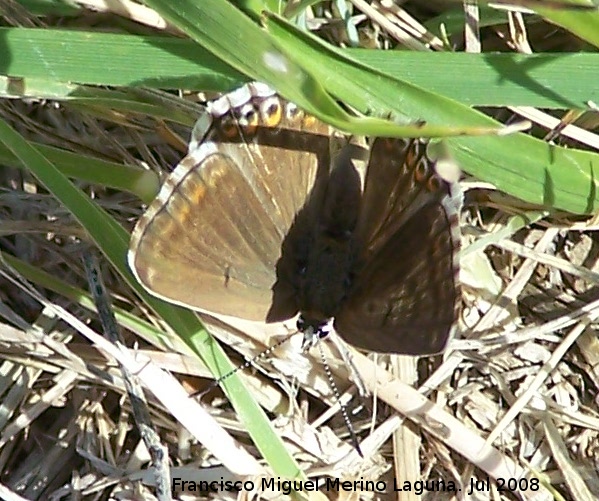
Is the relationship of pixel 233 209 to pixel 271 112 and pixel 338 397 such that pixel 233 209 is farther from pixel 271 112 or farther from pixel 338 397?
pixel 338 397

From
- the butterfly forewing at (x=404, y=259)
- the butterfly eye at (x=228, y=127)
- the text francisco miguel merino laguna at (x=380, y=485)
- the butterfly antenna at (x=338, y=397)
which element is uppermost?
the butterfly eye at (x=228, y=127)

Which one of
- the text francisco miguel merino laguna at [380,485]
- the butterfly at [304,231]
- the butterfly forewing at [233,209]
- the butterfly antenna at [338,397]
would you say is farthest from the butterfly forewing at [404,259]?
the text francisco miguel merino laguna at [380,485]

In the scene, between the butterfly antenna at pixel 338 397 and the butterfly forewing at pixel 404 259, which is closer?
the butterfly forewing at pixel 404 259

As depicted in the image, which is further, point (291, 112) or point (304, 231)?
point (304, 231)

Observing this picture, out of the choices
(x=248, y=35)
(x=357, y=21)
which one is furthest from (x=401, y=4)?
(x=248, y=35)

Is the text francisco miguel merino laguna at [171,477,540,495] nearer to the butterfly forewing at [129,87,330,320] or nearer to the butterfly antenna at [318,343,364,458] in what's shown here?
the butterfly antenna at [318,343,364,458]

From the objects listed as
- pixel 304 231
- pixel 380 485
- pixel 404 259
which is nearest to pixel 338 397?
pixel 380 485

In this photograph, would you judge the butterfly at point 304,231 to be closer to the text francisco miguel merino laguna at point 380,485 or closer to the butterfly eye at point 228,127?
the butterfly eye at point 228,127

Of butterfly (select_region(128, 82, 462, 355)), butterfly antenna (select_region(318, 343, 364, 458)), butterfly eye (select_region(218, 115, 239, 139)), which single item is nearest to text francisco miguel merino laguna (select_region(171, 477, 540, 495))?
butterfly antenna (select_region(318, 343, 364, 458))
